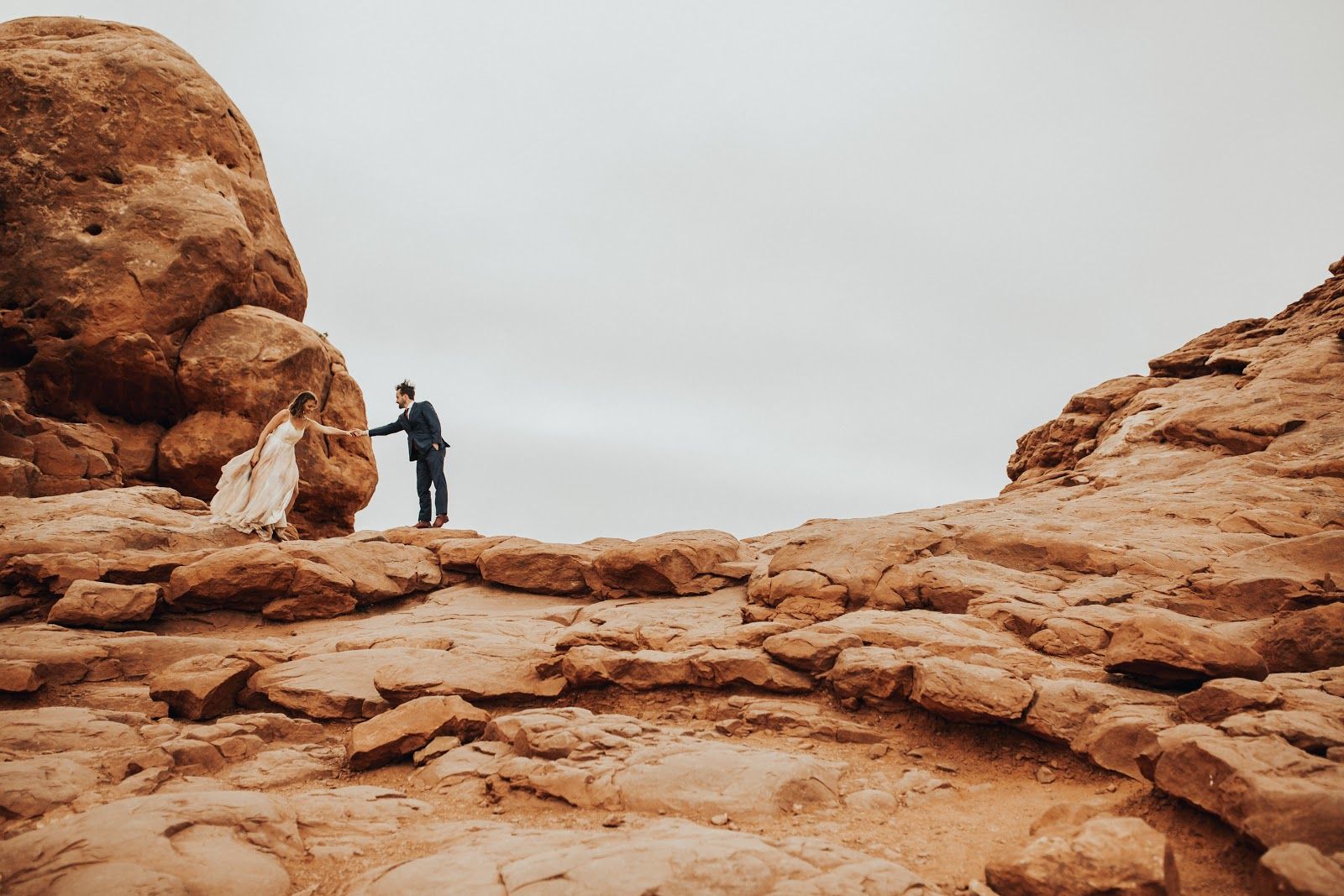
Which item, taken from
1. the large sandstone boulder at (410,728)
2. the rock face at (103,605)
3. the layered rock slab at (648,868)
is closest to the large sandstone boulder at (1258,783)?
the layered rock slab at (648,868)

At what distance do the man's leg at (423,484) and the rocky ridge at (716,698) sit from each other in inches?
89.2

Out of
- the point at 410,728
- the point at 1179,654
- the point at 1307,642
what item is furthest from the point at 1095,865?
the point at 410,728

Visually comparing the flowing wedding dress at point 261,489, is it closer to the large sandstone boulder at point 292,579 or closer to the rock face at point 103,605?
the large sandstone boulder at point 292,579

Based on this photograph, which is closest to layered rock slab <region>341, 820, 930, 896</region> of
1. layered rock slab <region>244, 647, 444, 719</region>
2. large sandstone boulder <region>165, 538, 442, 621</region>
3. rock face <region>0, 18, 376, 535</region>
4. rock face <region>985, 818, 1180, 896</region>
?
rock face <region>985, 818, 1180, 896</region>

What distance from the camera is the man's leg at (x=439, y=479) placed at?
16.7 m

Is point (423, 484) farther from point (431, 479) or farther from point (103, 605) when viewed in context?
point (103, 605)

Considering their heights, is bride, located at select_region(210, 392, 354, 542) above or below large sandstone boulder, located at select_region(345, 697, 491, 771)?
above

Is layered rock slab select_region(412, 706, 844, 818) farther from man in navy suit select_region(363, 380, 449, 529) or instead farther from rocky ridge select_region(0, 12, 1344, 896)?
man in navy suit select_region(363, 380, 449, 529)

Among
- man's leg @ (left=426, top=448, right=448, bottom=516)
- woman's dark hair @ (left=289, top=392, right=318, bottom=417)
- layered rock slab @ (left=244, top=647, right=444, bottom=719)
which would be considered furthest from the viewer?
man's leg @ (left=426, top=448, right=448, bottom=516)

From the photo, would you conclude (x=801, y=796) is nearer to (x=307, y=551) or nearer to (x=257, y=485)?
(x=307, y=551)

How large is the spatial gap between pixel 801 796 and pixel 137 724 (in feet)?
22.9

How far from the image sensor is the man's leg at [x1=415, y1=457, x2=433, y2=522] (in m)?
16.7

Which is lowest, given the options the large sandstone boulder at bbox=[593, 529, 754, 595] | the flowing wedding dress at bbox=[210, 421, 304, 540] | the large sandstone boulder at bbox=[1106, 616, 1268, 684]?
the large sandstone boulder at bbox=[1106, 616, 1268, 684]

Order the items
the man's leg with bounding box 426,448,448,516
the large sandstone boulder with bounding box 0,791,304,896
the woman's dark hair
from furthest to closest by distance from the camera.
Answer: the man's leg with bounding box 426,448,448,516
the woman's dark hair
the large sandstone boulder with bounding box 0,791,304,896
